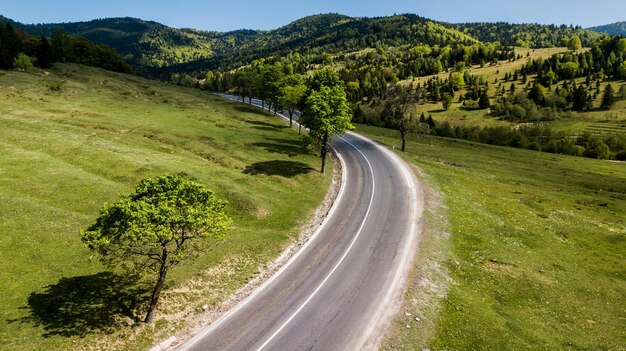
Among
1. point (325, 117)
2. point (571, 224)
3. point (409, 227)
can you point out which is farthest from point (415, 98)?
point (409, 227)

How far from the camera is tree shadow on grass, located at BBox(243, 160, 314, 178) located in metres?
59.9

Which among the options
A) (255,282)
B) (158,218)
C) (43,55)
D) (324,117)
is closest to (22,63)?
(43,55)

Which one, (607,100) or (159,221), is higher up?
(607,100)

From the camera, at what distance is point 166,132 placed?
2832 inches

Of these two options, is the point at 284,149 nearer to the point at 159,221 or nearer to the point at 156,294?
the point at 156,294

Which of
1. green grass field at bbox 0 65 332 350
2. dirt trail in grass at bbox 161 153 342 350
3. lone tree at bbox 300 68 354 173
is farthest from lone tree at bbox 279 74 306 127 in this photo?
dirt trail in grass at bbox 161 153 342 350

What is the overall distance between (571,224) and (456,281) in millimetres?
30642

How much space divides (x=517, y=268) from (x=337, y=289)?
1999cm

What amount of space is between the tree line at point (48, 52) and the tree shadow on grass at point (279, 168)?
333 feet

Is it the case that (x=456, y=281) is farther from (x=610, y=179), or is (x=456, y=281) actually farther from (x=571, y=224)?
(x=610, y=179)

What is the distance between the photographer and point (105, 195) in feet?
136

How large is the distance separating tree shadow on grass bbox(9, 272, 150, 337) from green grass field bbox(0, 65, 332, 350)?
70 mm

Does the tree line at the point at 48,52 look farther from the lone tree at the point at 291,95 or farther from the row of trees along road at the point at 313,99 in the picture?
the lone tree at the point at 291,95

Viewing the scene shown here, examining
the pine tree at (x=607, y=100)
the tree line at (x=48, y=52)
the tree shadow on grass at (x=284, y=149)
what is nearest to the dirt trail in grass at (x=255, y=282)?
the tree shadow on grass at (x=284, y=149)
